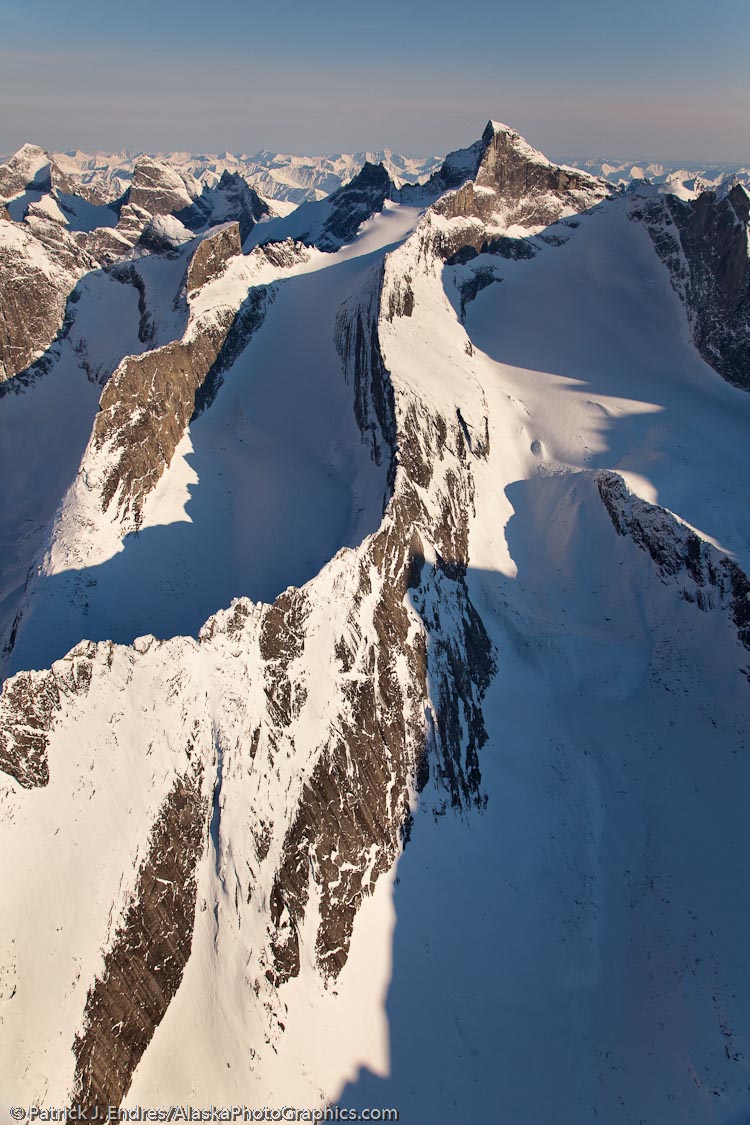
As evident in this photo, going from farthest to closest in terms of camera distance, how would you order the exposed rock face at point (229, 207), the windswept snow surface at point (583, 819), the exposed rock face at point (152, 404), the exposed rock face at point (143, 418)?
the exposed rock face at point (229, 207) → the exposed rock face at point (143, 418) → the exposed rock face at point (152, 404) → the windswept snow surface at point (583, 819)

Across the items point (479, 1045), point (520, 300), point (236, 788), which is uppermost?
point (520, 300)

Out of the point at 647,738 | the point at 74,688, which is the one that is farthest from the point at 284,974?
the point at 647,738

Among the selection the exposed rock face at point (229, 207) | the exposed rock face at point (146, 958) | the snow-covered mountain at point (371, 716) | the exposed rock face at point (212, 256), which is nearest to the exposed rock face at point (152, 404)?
→ the exposed rock face at point (212, 256)

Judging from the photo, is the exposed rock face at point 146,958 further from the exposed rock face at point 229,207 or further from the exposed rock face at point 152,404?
the exposed rock face at point 229,207

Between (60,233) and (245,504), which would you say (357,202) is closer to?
(60,233)

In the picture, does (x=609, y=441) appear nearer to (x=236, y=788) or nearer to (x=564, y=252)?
(x=564, y=252)

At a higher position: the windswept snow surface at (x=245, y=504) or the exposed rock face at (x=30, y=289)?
the exposed rock face at (x=30, y=289)
